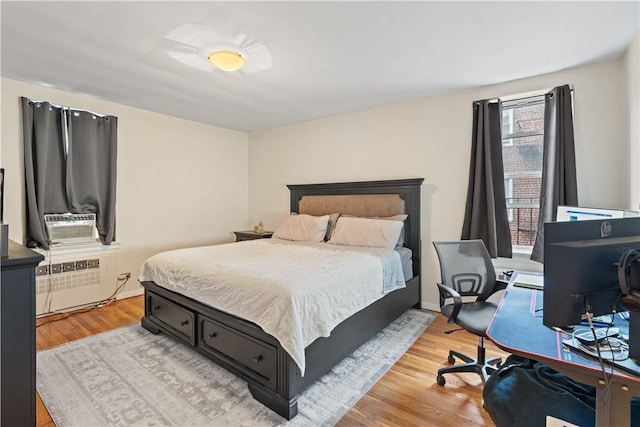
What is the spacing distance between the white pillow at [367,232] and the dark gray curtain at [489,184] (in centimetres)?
84

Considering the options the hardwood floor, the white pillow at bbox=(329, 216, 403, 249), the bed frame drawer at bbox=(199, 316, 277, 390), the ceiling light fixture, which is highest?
the ceiling light fixture

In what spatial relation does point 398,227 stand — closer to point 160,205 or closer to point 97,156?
point 160,205

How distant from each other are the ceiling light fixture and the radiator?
9.20ft

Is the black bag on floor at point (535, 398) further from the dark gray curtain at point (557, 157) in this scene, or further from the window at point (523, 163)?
the window at point (523, 163)

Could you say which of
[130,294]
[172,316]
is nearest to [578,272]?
[172,316]

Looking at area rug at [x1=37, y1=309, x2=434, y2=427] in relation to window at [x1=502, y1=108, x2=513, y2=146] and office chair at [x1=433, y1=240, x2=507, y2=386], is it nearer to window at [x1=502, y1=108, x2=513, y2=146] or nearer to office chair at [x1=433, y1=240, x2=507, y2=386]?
office chair at [x1=433, y1=240, x2=507, y2=386]

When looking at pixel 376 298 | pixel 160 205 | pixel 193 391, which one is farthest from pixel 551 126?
pixel 160 205

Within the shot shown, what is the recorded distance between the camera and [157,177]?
416cm

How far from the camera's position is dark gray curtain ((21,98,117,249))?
3105 millimetres

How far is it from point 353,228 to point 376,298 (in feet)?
3.43

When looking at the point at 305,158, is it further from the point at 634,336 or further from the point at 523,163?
the point at 634,336

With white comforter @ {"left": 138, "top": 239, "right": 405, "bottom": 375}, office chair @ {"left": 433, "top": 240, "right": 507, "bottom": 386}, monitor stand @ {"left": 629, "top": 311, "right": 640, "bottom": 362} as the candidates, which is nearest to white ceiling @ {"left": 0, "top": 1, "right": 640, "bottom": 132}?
office chair @ {"left": 433, "top": 240, "right": 507, "bottom": 386}

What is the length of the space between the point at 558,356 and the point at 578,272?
304mm

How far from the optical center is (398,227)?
3.26m
